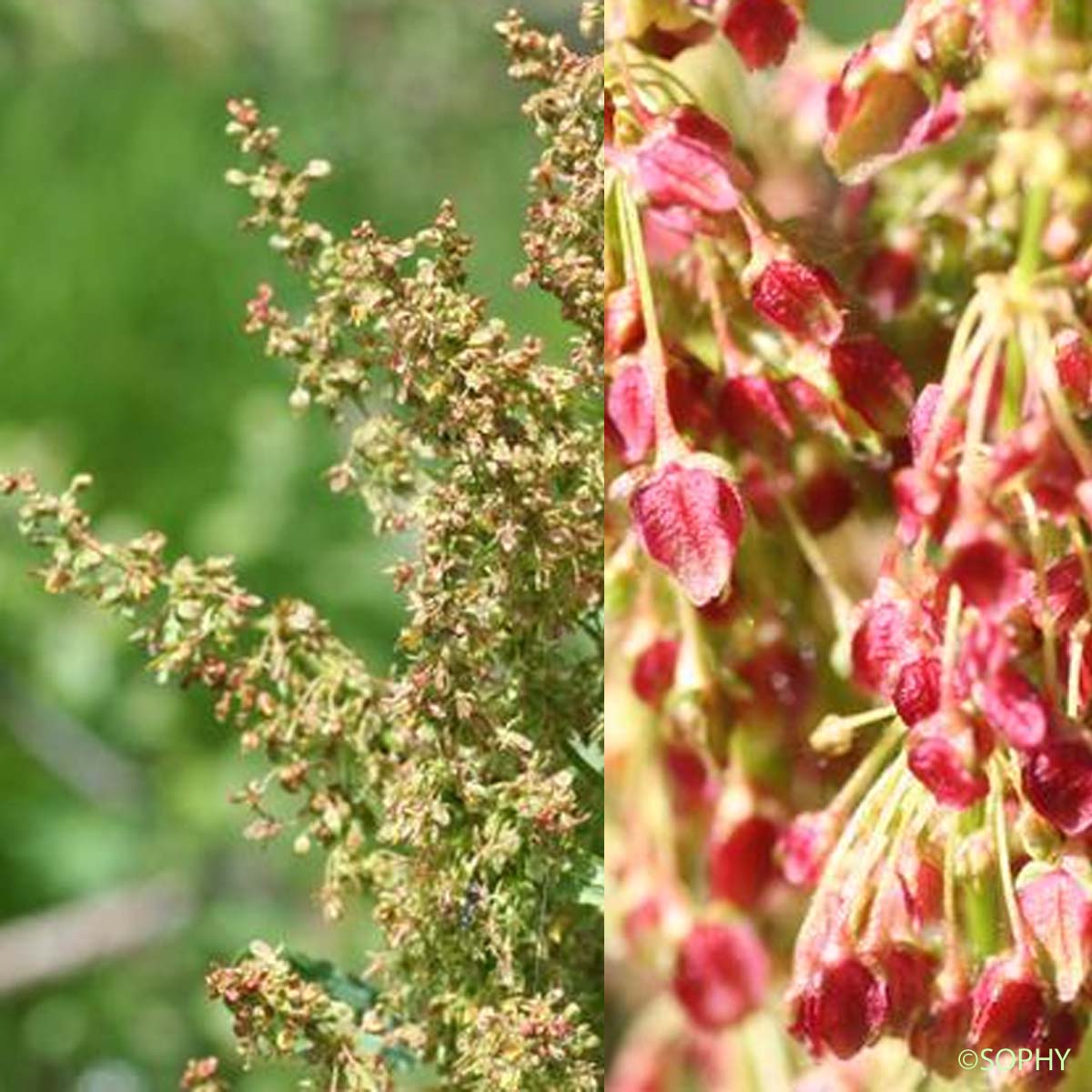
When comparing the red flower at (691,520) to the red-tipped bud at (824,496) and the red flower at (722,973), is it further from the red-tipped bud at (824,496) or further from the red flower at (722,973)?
the red flower at (722,973)

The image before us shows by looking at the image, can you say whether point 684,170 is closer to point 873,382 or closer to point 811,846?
point 873,382

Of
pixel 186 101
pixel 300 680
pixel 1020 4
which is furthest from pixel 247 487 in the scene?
pixel 1020 4

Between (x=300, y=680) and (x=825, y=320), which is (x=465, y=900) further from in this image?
(x=825, y=320)

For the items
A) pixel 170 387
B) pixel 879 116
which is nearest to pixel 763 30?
pixel 879 116

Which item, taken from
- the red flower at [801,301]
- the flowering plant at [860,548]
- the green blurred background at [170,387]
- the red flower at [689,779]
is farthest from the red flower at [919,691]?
the green blurred background at [170,387]

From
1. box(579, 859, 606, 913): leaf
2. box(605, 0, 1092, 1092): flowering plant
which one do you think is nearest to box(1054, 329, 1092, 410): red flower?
box(605, 0, 1092, 1092): flowering plant

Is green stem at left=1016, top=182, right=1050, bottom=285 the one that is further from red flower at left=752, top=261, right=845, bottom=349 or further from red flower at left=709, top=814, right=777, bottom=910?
red flower at left=709, top=814, right=777, bottom=910

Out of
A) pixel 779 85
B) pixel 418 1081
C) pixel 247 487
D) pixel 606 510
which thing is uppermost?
pixel 247 487
